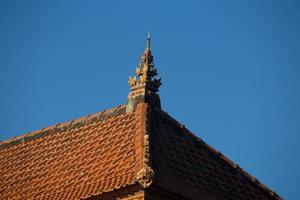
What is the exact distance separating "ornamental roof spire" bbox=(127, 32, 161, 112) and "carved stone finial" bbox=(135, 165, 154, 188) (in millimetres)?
5319

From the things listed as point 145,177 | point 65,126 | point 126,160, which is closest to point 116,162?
point 126,160

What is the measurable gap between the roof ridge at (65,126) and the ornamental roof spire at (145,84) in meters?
0.56

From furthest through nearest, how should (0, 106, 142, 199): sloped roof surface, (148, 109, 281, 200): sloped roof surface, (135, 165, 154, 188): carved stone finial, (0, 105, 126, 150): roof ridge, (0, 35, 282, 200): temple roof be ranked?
(0, 105, 126, 150): roof ridge < (0, 106, 142, 199): sloped roof surface < (148, 109, 281, 200): sloped roof surface < (0, 35, 282, 200): temple roof < (135, 165, 154, 188): carved stone finial

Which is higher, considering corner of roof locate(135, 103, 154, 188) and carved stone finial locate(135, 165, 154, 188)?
corner of roof locate(135, 103, 154, 188)

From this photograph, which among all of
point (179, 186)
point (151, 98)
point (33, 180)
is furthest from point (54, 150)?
point (179, 186)

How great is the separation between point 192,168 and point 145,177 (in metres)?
4.03

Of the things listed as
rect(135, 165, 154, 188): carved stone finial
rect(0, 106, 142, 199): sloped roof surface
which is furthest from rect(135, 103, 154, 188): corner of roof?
rect(0, 106, 142, 199): sloped roof surface

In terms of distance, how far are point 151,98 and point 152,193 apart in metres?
5.61

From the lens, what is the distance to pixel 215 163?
88.7 ft

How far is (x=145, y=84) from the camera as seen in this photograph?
26.9m

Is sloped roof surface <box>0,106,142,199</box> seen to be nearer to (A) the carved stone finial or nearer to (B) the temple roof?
(B) the temple roof

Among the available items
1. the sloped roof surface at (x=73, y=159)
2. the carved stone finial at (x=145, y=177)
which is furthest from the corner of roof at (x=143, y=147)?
the sloped roof surface at (x=73, y=159)

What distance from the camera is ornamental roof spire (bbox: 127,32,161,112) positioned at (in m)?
26.8

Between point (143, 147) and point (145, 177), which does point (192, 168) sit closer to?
point (143, 147)
